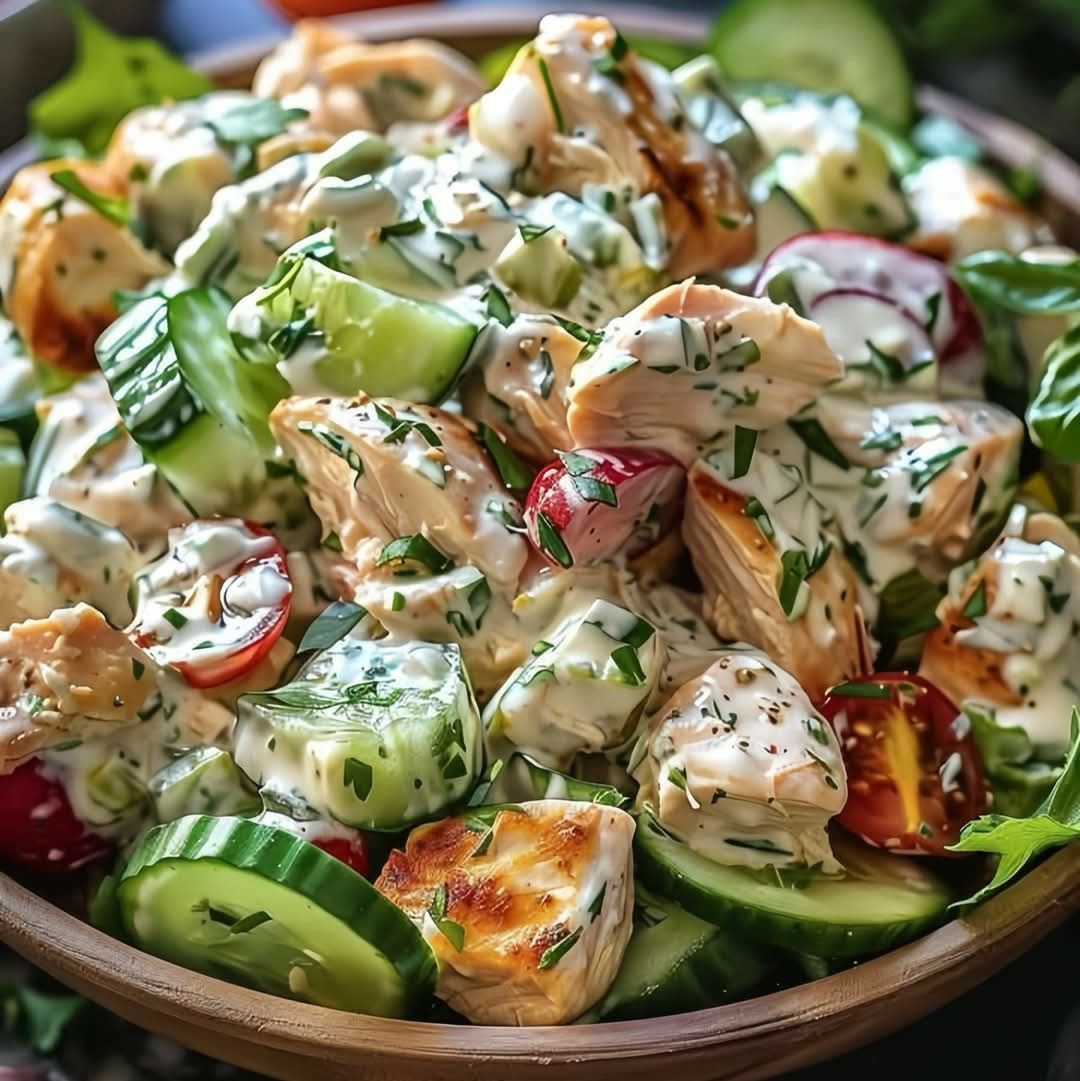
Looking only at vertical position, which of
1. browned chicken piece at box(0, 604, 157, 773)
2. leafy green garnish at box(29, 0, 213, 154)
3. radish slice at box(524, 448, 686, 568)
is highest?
leafy green garnish at box(29, 0, 213, 154)

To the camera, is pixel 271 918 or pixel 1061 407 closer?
pixel 271 918

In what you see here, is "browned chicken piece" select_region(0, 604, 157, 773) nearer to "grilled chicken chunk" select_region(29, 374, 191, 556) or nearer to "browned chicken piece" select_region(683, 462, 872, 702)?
"grilled chicken chunk" select_region(29, 374, 191, 556)

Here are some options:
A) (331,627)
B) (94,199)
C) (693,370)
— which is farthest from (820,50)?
(331,627)

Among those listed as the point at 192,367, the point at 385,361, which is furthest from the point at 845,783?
the point at 192,367

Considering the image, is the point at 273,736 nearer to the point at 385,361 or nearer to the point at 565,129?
the point at 385,361

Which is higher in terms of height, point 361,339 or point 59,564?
point 361,339

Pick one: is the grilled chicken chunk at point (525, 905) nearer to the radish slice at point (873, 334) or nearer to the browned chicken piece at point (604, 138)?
the radish slice at point (873, 334)

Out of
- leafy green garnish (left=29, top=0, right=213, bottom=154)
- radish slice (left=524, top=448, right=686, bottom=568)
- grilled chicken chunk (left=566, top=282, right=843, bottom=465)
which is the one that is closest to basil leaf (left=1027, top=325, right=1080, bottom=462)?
grilled chicken chunk (left=566, top=282, right=843, bottom=465)

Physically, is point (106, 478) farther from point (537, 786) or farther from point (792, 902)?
point (792, 902)
